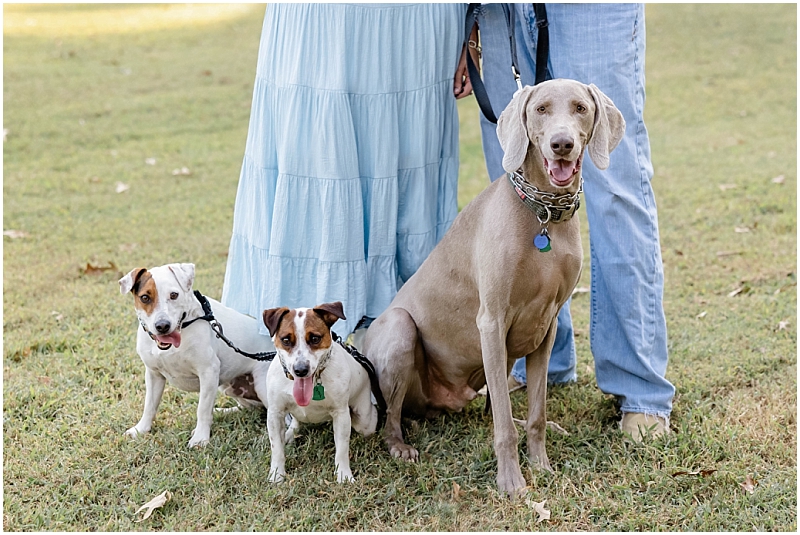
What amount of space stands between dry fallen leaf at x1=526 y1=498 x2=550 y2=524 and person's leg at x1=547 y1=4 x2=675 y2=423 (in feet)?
2.57

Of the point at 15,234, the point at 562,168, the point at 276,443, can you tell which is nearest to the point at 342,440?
the point at 276,443

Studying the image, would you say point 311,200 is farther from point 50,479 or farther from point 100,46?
point 100,46

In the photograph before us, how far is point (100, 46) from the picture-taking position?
11969 millimetres

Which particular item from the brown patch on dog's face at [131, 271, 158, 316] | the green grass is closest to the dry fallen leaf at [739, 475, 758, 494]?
the green grass

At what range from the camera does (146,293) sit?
326cm

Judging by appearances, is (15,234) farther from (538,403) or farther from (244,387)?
(538,403)

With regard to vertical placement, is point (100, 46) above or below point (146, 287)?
above

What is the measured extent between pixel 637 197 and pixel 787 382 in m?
1.29

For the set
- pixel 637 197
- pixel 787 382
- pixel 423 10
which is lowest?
pixel 787 382

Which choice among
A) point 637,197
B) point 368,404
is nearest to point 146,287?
point 368,404

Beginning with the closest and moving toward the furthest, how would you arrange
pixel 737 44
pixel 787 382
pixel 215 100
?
1. pixel 787 382
2. pixel 215 100
3. pixel 737 44

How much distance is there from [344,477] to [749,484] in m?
1.51

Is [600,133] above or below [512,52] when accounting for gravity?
below

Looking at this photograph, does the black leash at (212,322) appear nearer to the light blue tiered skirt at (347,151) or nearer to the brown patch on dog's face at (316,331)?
the light blue tiered skirt at (347,151)
